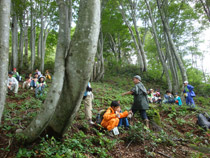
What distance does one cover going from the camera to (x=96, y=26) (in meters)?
2.54

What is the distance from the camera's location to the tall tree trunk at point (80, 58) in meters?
2.45

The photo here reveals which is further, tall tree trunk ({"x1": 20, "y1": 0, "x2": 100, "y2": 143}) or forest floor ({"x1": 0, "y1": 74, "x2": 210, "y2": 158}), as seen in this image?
forest floor ({"x1": 0, "y1": 74, "x2": 210, "y2": 158})

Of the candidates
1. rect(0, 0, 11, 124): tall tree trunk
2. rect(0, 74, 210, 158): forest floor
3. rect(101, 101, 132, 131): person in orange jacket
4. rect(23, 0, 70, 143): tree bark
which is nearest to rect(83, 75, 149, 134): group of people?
rect(101, 101, 132, 131): person in orange jacket

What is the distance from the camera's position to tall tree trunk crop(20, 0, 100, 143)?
245cm

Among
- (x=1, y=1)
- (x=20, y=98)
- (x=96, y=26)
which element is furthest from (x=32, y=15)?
(x=96, y=26)

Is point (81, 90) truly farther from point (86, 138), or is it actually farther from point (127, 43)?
point (127, 43)

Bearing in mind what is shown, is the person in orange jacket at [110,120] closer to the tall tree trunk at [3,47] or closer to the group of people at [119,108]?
the group of people at [119,108]

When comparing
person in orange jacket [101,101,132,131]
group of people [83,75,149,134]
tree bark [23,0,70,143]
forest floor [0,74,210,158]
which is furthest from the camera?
group of people [83,75,149,134]

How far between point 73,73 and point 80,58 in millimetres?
277

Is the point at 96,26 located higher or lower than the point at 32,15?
lower

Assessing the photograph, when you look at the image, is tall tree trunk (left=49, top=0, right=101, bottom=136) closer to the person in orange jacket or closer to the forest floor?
the forest floor

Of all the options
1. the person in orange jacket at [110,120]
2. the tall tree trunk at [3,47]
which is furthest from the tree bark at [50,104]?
the person in orange jacket at [110,120]

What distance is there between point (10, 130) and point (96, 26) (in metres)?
2.90

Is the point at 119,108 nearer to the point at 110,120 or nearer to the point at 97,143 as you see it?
the point at 110,120
